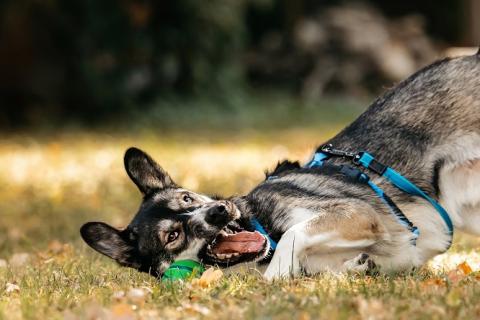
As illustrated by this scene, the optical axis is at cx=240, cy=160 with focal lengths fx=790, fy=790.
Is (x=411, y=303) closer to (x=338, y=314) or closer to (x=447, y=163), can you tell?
(x=338, y=314)

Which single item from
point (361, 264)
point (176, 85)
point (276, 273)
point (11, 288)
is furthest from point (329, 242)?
point (176, 85)

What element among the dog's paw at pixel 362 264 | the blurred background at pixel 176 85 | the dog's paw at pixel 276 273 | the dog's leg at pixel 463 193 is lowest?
the dog's paw at pixel 276 273

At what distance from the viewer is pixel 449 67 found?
4.87m

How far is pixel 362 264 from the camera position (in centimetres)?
432

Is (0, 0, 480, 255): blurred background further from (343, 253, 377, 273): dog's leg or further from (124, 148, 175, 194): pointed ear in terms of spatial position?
(343, 253, 377, 273): dog's leg

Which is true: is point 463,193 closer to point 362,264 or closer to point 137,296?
point 362,264

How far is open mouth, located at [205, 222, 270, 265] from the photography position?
434 cm

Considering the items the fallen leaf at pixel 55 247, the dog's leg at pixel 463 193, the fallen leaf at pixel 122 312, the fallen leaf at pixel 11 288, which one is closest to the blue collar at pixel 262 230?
the dog's leg at pixel 463 193

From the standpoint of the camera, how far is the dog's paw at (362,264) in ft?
14.1

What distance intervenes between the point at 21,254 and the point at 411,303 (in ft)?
11.1

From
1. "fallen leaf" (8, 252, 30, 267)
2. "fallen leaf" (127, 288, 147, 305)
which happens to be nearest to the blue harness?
"fallen leaf" (127, 288, 147, 305)

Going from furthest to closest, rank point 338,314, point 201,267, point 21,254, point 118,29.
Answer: point 118,29
point 21,254
point 201,267
point 338,314

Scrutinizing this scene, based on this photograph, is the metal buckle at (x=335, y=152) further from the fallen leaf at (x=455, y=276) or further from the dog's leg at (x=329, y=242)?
the fallen leaf at (x=455, y=276)

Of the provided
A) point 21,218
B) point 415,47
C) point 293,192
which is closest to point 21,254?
point 21,218
